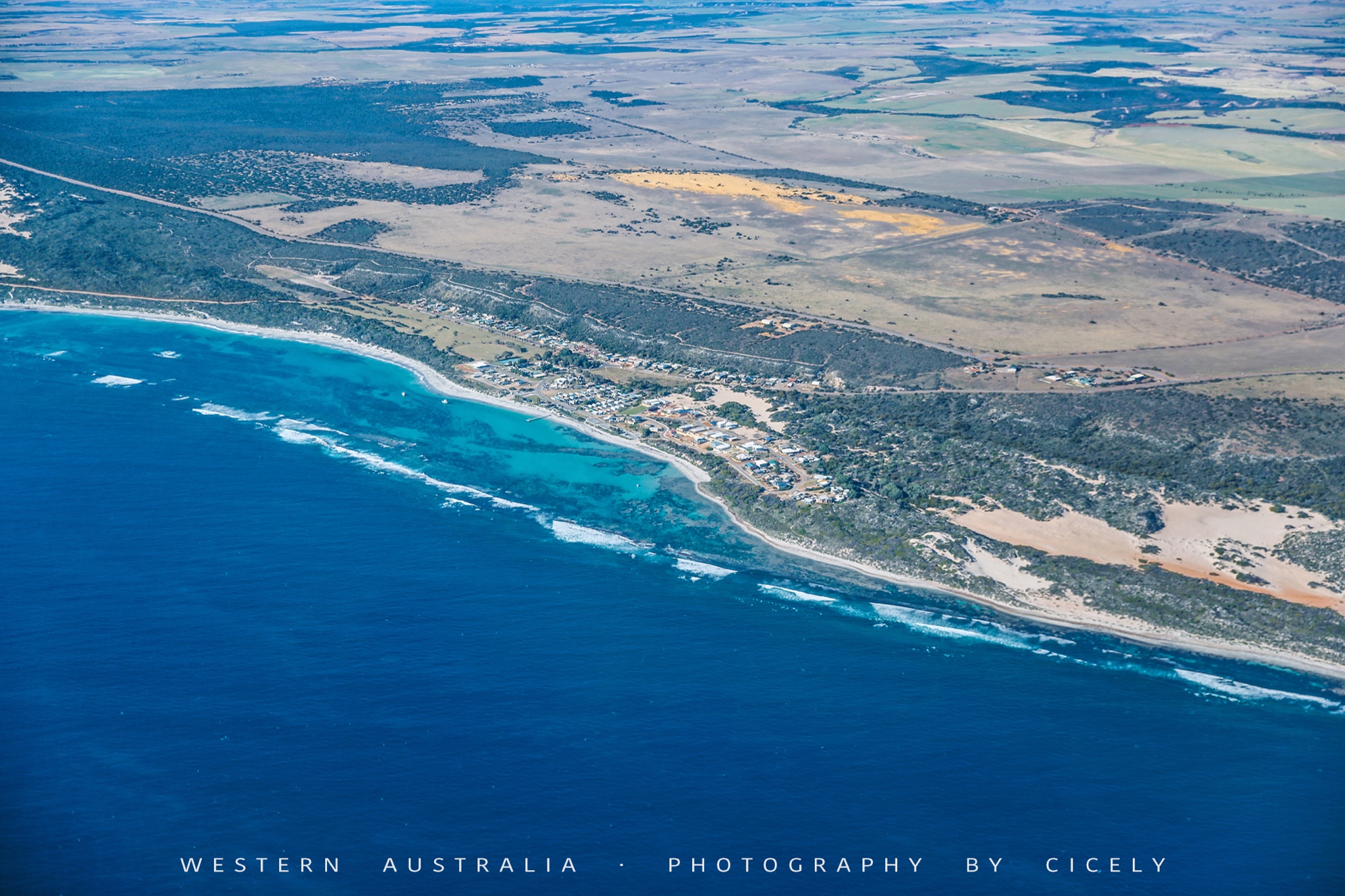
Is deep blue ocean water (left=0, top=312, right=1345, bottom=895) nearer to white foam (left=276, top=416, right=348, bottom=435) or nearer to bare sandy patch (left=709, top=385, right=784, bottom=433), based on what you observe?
white foam (left=276, top=416, right=348, bottom=435)

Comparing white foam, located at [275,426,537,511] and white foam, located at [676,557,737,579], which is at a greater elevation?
white foam, located at [275,426,537,511]

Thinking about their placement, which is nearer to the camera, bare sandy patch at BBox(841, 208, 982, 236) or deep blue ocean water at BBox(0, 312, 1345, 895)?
deep blue ocean water at BBox(0, 312, 1345, 895)

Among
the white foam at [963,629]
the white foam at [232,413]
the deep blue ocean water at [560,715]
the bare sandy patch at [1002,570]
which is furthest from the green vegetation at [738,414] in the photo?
the white foam at [232,413]

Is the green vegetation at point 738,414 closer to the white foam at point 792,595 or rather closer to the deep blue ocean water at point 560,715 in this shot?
the deep blue ocean water at point 560,715

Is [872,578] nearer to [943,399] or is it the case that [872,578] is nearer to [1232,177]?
[943,399]

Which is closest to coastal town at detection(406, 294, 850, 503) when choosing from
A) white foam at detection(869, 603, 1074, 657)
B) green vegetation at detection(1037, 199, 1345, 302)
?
white foam at detection(869, 603, 1074, 657)

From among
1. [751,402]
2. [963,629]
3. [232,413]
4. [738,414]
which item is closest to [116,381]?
[232,413]

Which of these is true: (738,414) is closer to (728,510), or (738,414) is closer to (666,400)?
(666,400)
